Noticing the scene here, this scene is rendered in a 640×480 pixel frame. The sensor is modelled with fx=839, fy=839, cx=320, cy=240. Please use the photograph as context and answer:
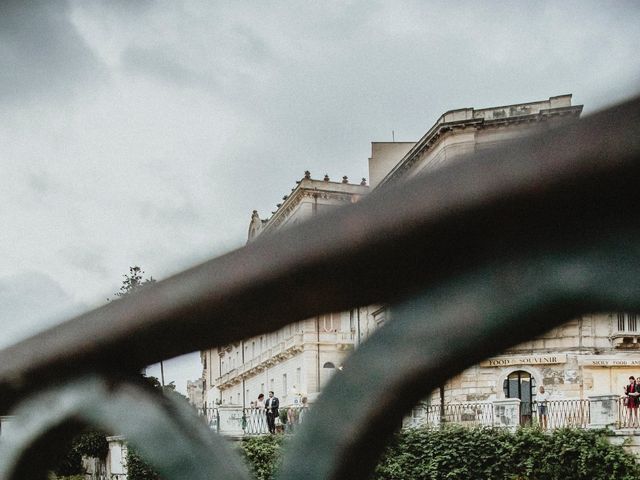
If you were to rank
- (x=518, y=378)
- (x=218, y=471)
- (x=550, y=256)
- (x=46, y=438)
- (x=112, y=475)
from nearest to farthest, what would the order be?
(x=550, y=256) < (x=218, y=471) < (x=46, y=438) < (x=112, y=475) < (x=518, y=378)

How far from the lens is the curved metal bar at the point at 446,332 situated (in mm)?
382

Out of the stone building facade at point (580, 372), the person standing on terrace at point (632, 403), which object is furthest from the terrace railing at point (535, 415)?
the stone building facade at point (580, 372)

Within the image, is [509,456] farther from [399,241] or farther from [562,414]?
[399,241]

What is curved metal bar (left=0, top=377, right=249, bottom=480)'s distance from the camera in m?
0.55

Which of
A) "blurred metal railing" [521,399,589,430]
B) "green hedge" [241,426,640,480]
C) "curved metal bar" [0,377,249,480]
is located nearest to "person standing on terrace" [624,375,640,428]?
"green hedge" [241,426,640,480]

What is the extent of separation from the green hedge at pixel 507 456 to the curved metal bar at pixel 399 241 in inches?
610

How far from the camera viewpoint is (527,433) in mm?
17438

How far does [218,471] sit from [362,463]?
0.39 ft

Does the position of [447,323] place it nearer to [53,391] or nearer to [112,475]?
[53,391]

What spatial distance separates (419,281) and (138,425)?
0.25 m

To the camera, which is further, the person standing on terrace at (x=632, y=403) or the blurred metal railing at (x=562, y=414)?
the blurred metal railing at (x=562, y=414)

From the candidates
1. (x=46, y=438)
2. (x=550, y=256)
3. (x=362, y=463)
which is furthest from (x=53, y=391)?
(x=550, y=256)

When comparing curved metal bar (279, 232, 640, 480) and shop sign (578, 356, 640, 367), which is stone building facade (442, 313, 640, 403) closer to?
shop sign (578, 356, 640, 367)

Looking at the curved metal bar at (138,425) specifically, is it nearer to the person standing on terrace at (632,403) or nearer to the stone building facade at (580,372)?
the person standing on terrace at (632,403)
